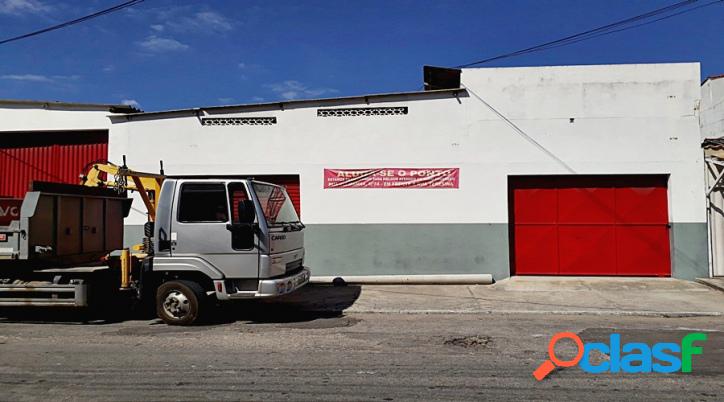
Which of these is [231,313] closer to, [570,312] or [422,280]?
[422,280]

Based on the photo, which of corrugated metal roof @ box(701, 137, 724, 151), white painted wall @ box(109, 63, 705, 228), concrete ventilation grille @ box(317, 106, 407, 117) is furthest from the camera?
concrete ventilation grille @ box(317, 106, 407, 117)

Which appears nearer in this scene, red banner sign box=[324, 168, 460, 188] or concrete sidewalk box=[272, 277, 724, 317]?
concrete sidewalk box=[272, 277, 724, 317]

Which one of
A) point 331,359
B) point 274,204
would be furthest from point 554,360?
point 274,204

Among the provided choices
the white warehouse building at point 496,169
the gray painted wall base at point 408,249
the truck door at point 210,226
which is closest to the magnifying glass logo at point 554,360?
the truck door at point 210,226

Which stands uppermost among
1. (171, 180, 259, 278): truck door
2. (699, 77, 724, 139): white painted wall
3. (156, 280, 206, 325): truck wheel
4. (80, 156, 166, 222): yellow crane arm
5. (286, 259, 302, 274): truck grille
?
(699, 77, 724, 139): white painted wall

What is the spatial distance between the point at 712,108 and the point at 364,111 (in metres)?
8.28

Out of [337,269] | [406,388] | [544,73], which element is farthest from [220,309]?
[544,73]

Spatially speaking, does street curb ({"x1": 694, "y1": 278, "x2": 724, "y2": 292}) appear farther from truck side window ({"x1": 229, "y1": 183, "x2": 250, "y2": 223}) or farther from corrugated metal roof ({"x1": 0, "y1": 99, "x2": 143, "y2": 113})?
corrugated metal roof ({"x1": 0, "y1": 99, "x2": 143, "y2": 113})

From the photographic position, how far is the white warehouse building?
12.4 m

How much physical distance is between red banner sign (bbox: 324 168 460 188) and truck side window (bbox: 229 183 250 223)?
501 centimetres

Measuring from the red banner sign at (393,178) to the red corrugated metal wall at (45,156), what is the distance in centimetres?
665

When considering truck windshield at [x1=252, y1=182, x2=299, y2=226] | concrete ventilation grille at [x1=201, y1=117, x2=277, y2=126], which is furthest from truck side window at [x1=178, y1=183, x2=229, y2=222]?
concrete ventilation grille at [x1=201, y1=117, x2=277, y2=126]

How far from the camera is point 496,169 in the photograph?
12781 mm

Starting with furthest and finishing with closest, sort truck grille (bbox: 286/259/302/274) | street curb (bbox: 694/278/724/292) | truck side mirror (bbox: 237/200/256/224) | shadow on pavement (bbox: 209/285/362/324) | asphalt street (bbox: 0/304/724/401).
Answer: street curb (bbox: 694/278/724/292), shadow on pavement (bbox: 209/285/362/324), truck grille (bbox: 286/259/302/274), truck side mirror (bbox: 237/200/256/224), asphalt street (bbox: 0/304/724/401)
